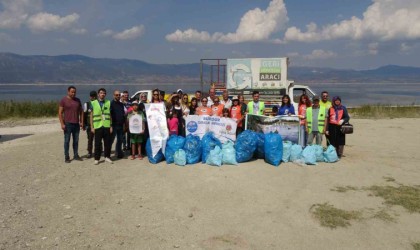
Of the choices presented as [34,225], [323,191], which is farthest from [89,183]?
[323,191]

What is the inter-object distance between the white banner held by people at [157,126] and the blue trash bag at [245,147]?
1773mm

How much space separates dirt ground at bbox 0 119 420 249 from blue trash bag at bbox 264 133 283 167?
0.87 feet

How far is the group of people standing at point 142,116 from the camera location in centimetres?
834

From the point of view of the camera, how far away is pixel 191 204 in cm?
577

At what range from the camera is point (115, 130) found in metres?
8.79

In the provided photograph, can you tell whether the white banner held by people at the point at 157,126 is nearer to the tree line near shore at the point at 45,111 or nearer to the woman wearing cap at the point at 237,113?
the woman wearing cap at the point at 237,113

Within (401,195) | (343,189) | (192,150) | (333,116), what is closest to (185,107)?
(192,150)

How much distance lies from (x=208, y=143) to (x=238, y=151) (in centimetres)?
74

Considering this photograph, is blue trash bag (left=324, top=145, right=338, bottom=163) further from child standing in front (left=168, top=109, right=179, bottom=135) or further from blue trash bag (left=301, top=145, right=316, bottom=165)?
child standing in front (left=168, top=109, right=179, bottom=135)

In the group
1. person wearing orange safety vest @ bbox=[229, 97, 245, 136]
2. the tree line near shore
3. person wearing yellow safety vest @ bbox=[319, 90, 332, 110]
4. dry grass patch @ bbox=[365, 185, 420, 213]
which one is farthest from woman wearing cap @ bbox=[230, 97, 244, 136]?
the tree line near shore

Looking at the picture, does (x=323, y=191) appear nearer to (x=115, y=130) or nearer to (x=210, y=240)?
(x=210, y=240)

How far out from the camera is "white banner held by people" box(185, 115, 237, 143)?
883 cm

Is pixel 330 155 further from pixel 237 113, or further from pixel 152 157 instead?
pixel 152 157

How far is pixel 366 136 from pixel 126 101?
8.98m
